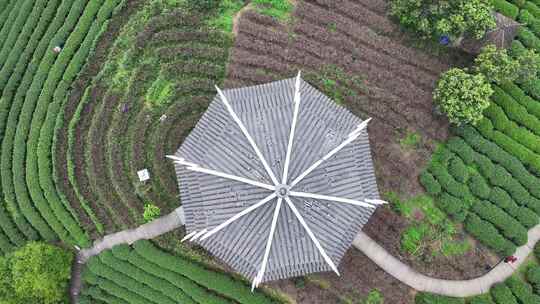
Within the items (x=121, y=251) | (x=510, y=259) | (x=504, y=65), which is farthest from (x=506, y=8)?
(x=121, y=251)

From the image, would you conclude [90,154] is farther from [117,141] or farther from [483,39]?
[483,39]

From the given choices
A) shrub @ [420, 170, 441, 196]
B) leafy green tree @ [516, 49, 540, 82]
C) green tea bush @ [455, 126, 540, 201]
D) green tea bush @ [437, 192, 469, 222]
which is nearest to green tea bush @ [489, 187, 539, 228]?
green tea bush @ [455, 126, 540, 201]

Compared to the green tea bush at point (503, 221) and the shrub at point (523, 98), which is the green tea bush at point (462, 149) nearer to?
the green tea bush at point (503, 221)

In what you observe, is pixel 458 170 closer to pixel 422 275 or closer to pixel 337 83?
pixel 422 275

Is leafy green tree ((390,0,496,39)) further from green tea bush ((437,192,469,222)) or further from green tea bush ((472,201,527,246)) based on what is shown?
green tea bush ((472,201,527,246))

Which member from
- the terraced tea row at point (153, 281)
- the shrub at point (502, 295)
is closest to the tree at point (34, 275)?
the terraced tea row at point (153, 281)
